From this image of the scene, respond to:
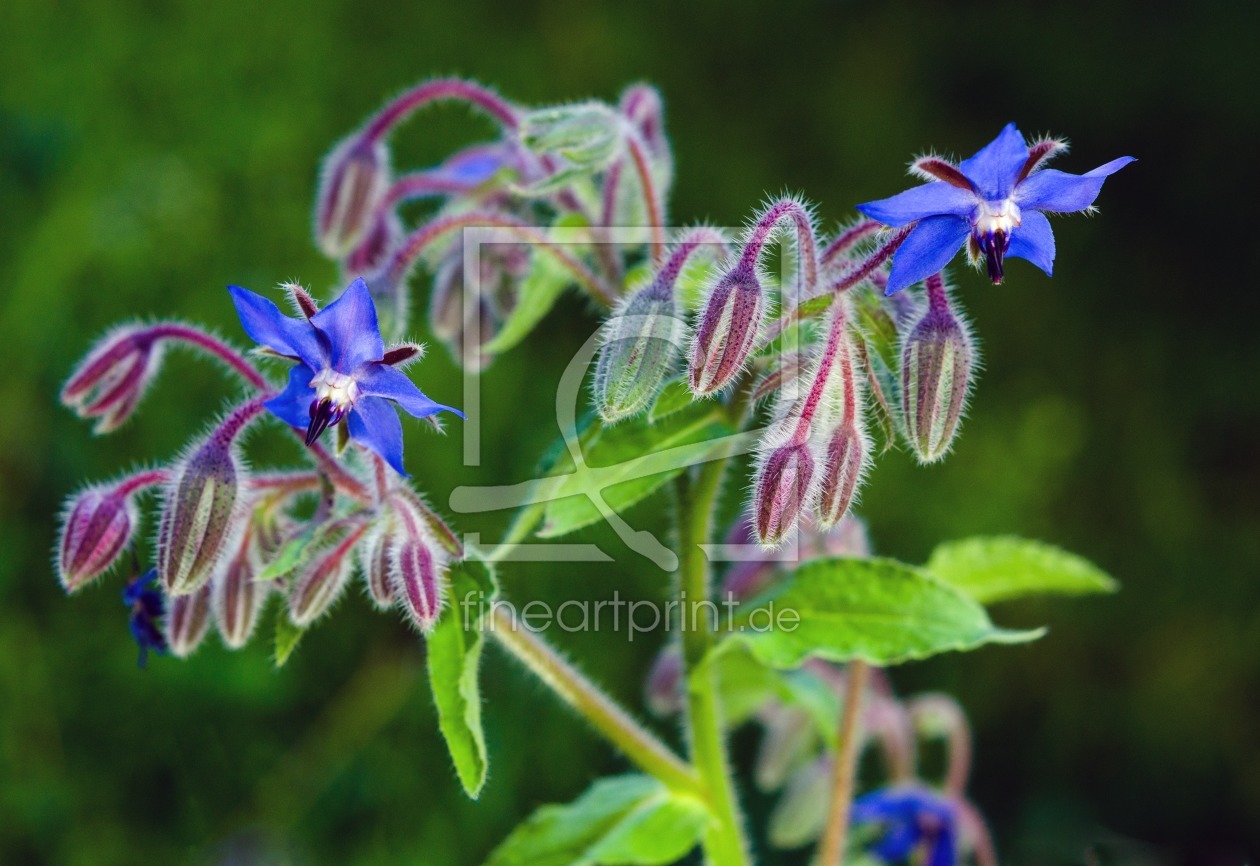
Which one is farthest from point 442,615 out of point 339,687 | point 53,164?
point 53,164

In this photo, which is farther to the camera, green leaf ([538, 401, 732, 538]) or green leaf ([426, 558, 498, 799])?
green leaf ([538, 401, 732, 538])

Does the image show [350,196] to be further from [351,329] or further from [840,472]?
[840,472]

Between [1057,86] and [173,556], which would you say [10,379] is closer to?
[173,556]

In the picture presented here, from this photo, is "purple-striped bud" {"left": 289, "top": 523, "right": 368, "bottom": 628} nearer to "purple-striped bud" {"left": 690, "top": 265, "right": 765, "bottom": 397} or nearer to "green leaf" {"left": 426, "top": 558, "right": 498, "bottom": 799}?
"green leaf" {"left": 426, "top": 558, "right": 498, "bottom": 799}

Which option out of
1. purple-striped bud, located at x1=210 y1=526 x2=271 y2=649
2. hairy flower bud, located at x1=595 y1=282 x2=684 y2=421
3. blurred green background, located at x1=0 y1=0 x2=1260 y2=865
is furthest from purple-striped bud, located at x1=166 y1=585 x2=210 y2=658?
blurred green background, located at x1=0 y1=0 x2=1260 y2=865

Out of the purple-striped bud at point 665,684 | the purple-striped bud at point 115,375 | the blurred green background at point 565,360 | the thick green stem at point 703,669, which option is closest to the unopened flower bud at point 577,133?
the thick green stem at point 703,669
